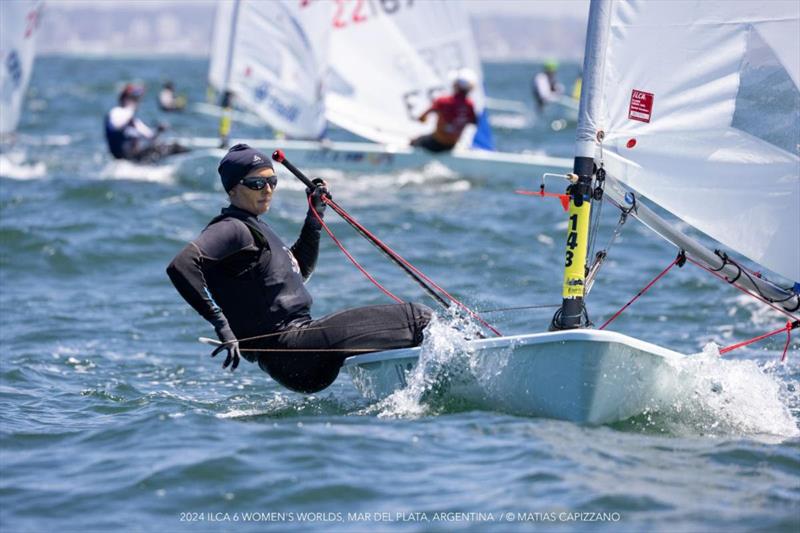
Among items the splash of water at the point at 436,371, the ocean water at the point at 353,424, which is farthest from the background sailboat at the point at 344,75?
the splash of water at the point at 436,371

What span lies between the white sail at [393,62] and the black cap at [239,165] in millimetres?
8935

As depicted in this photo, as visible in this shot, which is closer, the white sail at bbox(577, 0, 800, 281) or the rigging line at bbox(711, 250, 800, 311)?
the white sail at bbox(577, 0, 800, 281)

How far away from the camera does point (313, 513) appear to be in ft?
12.0

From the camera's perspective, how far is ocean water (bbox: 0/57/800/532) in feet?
12.0

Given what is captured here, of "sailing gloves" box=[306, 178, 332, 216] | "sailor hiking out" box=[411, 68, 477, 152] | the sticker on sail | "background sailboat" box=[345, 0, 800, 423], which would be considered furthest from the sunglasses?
"sailor hiking out" box=[411, 68, 477, 152]

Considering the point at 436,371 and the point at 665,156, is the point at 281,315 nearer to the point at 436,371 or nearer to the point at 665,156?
the point at 436,371

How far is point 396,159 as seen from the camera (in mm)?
12719

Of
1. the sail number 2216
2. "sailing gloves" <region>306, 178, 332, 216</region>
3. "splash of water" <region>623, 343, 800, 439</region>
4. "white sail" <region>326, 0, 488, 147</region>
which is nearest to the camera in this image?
"splash of water" <region>623, 343, 800, 439</region>

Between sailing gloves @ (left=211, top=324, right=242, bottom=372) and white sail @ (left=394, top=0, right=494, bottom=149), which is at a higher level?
white sail @ (left=394, top=0, right=494, bottom=149)

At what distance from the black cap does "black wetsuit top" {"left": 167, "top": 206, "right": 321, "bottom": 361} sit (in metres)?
0.11

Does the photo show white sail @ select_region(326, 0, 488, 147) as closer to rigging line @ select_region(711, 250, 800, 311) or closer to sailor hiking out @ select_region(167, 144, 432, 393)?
rigging line @ select_region(711, 250, 800, 311)

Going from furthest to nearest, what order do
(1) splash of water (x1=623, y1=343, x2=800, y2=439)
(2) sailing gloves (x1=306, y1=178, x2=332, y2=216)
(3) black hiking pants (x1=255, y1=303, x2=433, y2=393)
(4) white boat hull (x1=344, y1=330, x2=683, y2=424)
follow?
(2) sailing gloves (x1=306, y1=178, x2=332, y2=216), (3) black hiking pants (x1=255, y1=303, x2=433, y2=393), (1) splash of water (x1=623, y1=343, x2=800, y2=439), (4) white boat hull (x1=344, y1=330, x2=683, y2=424)

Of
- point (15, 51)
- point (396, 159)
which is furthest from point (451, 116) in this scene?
point (15, 51)

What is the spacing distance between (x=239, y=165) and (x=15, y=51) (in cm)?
674
